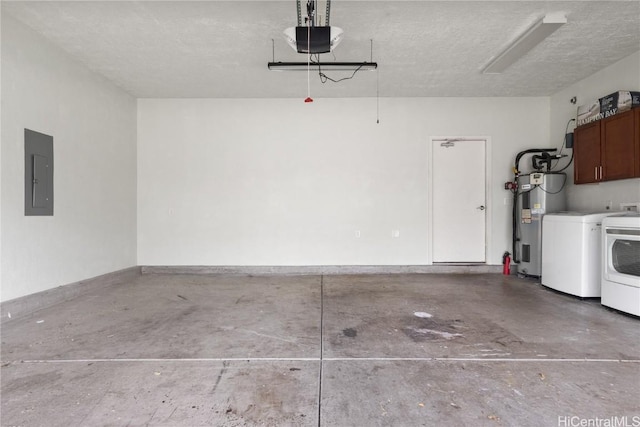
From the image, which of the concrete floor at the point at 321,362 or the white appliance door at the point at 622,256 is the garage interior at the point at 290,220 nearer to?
the concrete floor at the point at 321,362

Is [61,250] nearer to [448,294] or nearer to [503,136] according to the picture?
[448,294]

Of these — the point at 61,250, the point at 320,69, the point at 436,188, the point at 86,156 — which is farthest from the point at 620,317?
the point at 86,156

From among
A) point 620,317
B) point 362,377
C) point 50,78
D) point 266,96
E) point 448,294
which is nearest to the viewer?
point 362,377

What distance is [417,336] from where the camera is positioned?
8.87 ft

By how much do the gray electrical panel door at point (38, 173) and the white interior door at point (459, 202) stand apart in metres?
5.52

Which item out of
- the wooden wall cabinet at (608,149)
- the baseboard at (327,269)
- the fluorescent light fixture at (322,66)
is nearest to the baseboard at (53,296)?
the baseboard at (327,269)

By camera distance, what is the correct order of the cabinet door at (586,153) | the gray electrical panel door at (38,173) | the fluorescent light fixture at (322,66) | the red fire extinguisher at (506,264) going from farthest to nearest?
the red fire extinguisher at (506,264) → the cabinet door at (586,153) → the fluorescent light fixture at (322,66) → the gray electrical panel door at (38,173)

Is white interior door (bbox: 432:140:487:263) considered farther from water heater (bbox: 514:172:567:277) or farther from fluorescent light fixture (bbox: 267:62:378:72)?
fluorescent light fixture (bbox: 267:62:378:72)

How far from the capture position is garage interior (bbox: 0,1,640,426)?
194 centimetres

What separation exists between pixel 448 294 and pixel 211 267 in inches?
153

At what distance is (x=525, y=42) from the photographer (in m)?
3.60

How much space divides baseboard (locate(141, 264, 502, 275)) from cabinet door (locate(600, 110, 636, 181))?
223 centimetres

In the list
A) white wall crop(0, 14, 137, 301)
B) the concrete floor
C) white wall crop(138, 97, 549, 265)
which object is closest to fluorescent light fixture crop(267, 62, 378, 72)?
white wall crop(138, 97, 549, 265)

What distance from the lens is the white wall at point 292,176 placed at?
561 centimetres
